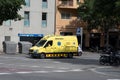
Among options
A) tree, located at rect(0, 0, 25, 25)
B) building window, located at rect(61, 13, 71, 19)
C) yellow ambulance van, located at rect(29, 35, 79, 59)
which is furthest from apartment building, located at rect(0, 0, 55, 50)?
yellow ambulance van, located at rect(29, 35, 79, 59)

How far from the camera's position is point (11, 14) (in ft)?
175

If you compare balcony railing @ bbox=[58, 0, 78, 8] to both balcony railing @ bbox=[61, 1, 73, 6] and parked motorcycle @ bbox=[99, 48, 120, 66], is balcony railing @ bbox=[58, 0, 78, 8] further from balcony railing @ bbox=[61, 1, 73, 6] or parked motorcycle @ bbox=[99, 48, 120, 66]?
parked motorcycle @ bbox=[99, 48, 120, 66]

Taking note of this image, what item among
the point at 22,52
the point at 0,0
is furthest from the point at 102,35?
the point at 0,0

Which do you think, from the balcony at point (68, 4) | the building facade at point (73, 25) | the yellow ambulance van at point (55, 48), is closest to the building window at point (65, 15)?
the building facade at point (73, 25)

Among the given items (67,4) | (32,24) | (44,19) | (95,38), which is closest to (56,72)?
(32,24)

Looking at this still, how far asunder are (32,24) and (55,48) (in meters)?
19.4

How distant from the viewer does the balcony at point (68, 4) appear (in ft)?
220

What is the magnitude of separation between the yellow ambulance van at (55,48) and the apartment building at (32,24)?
1753 centimetres

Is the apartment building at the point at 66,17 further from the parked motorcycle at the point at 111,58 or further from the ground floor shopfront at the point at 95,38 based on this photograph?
the parked motorcycle at the point at 111,58

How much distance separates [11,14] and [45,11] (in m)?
12.4

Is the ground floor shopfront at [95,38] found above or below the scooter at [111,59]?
above

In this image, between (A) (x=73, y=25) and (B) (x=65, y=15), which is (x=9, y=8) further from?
(A) (x=73, y=25)

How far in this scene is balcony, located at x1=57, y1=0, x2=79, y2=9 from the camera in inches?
2635

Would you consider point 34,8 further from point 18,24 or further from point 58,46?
point 58,46
